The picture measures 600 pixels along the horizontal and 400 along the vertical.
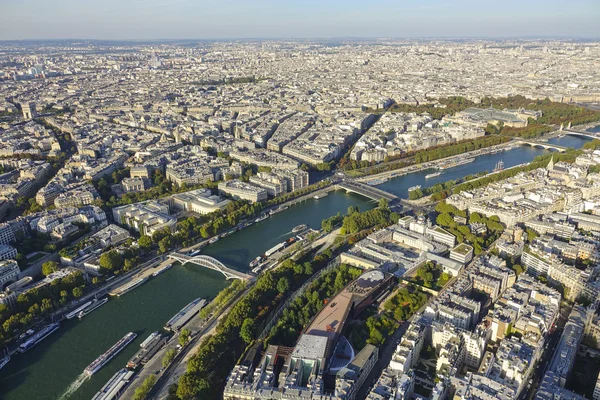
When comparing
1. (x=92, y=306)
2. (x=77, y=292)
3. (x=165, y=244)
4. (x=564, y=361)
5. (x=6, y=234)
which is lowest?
(x=92, y=306)

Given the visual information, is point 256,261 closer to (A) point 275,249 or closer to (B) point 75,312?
(A) point 275,249

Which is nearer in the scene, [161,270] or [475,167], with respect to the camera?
[161,270]

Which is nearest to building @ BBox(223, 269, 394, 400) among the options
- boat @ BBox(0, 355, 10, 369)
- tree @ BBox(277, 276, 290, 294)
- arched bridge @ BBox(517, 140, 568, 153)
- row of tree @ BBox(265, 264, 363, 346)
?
row of tree @ BBox(265, 264, 363, 346)

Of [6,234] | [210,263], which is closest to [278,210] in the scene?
[210,263]

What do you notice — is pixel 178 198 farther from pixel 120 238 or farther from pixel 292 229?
pixel 292 229

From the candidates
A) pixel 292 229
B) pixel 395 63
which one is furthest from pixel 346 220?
pixel 395 63
